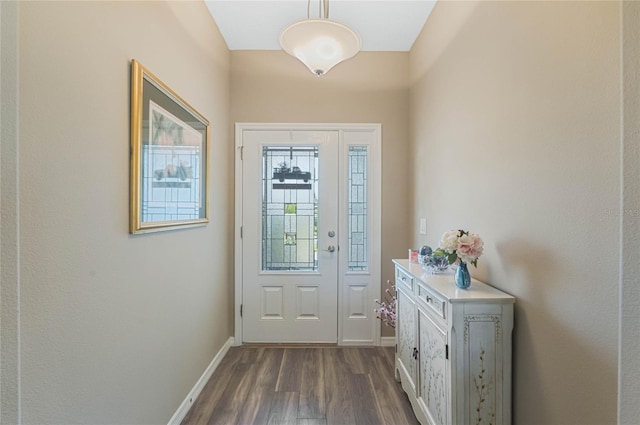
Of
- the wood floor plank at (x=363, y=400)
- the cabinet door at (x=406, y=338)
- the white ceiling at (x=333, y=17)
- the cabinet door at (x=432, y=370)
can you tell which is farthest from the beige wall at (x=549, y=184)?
the wood floor plank at (x=363, y=400)

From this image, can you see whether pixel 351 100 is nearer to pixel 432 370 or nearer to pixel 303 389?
pixel 432 370

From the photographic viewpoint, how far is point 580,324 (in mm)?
988

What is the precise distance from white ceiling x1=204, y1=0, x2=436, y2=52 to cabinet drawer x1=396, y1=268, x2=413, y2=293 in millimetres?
2046

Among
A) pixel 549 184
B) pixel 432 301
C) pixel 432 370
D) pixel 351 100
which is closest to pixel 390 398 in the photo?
pixel 432 370

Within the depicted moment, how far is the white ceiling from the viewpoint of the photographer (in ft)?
7.37

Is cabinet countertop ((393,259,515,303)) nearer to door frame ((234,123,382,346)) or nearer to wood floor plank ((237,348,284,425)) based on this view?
door frame ((234,123,382,346))

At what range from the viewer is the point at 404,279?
2.04 m

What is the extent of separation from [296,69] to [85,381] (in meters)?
2.78

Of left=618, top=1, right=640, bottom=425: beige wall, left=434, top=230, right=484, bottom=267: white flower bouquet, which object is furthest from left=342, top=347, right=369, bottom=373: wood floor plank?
left=618, top=1, right=640, bottom=425: beige wall

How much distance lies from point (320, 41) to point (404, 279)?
5.26 feet

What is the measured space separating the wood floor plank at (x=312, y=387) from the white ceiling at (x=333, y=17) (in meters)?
2.81

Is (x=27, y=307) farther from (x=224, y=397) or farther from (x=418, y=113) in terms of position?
(x=418, y=113)

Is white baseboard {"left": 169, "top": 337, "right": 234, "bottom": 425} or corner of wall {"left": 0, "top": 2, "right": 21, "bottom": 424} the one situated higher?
corner of wall {"left": 0, "top": 2, "right": 21, "bottom": 424}

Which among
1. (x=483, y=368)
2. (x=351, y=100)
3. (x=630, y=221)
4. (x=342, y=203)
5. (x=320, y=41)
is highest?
(x=351, y=100)
